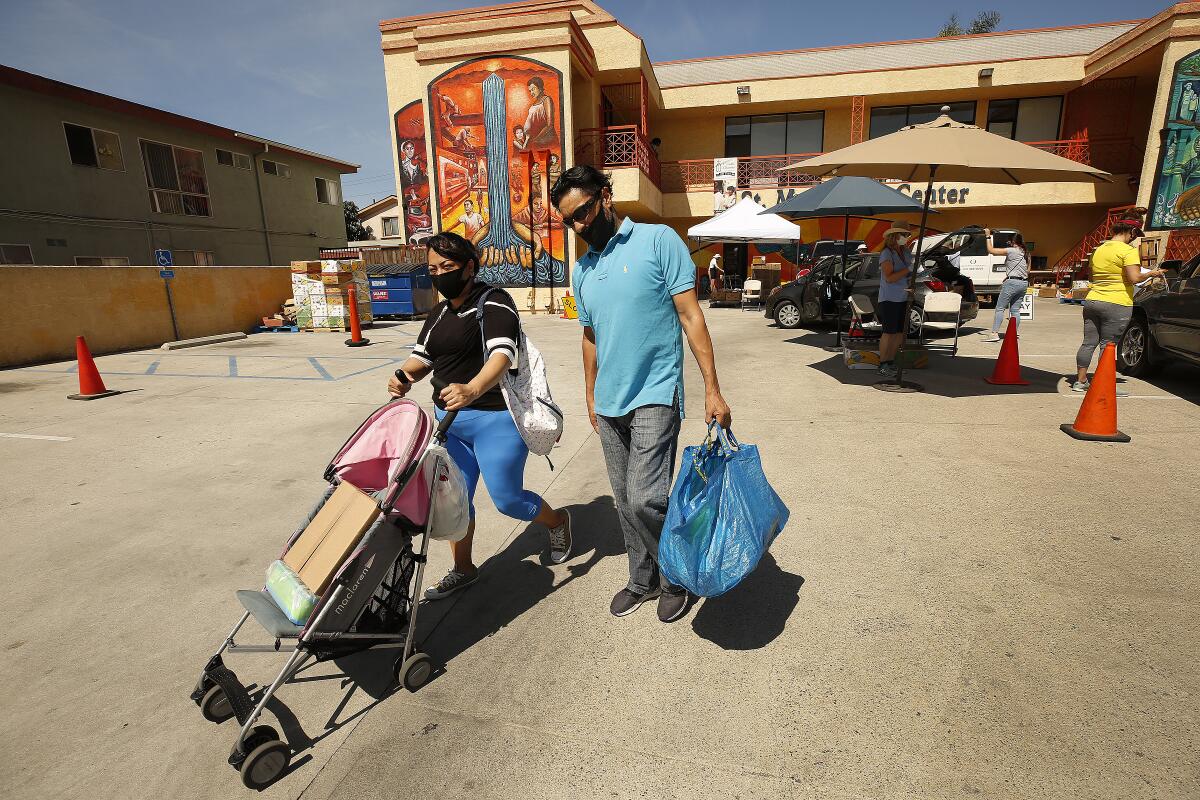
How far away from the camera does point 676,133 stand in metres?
25.3

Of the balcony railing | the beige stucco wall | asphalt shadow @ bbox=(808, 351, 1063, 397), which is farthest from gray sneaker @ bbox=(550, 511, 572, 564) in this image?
the balcony railing

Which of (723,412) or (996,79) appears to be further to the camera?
(996,79)

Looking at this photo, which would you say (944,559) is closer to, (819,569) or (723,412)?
(819,569)

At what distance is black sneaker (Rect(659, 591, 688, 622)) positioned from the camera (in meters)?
2.81

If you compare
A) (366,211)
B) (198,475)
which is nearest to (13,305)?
(198,475)

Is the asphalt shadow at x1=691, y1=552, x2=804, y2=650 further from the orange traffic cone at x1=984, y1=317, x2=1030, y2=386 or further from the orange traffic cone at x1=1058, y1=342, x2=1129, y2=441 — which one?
the orange traffic cone at x1=984, y1=317, x2=1030, y2=386

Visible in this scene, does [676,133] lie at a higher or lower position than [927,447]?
higher

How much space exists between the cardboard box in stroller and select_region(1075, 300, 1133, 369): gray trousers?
24.0 feet

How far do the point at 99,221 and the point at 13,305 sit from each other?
10176mm

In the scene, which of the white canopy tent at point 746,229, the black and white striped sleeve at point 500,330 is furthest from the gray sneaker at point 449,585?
the white canopy tent at point 746,229

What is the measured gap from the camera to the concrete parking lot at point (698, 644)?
2010mm

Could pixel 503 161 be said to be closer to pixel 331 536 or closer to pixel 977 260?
pixel 977 260

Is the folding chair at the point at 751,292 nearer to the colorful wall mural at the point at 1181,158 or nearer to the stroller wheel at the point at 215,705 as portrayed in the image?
the colorful wall mural at the point at 1181,158

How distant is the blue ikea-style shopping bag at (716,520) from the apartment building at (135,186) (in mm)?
21544
